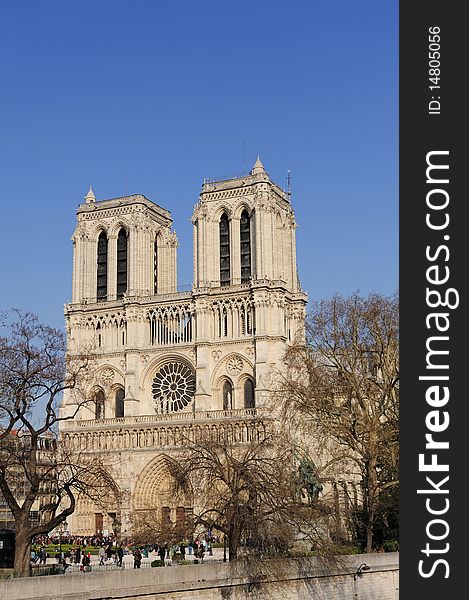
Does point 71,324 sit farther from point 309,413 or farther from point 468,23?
point 468,23

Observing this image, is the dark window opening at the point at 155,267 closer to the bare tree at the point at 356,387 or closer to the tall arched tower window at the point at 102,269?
the tall arched tower window at the point at 102,269

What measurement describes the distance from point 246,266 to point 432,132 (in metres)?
48.4

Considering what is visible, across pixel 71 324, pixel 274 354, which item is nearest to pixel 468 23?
pixel 274 354

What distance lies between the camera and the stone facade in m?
58.2

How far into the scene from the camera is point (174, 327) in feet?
202

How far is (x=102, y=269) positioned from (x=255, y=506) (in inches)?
1554

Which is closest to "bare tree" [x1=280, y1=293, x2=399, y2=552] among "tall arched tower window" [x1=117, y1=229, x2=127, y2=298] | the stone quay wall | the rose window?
the stone quay wall

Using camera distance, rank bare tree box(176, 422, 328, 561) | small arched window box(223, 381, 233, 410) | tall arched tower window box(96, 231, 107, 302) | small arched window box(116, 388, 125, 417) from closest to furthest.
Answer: bare tree box(176, 422, 328, 561) < small arched window box(223, 381, 233, 410) < small arched window box(116, 388, 125, 417) < tall arched tower window box(96, 231, 107, 302)

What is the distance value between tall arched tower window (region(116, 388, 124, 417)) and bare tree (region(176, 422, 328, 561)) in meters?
30.8

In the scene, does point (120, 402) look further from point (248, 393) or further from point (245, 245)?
point (245, 245)

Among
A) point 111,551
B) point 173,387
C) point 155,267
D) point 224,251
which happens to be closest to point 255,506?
point 111,551

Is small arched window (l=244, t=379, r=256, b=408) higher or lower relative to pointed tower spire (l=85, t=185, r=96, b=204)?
lower

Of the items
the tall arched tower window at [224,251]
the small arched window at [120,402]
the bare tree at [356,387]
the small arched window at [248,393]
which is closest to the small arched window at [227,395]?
the small arched window at [248,393]

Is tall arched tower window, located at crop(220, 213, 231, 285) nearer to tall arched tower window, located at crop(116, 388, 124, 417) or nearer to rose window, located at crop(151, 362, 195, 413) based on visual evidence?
rose window, located at crop(151, 362, 195, 413)
